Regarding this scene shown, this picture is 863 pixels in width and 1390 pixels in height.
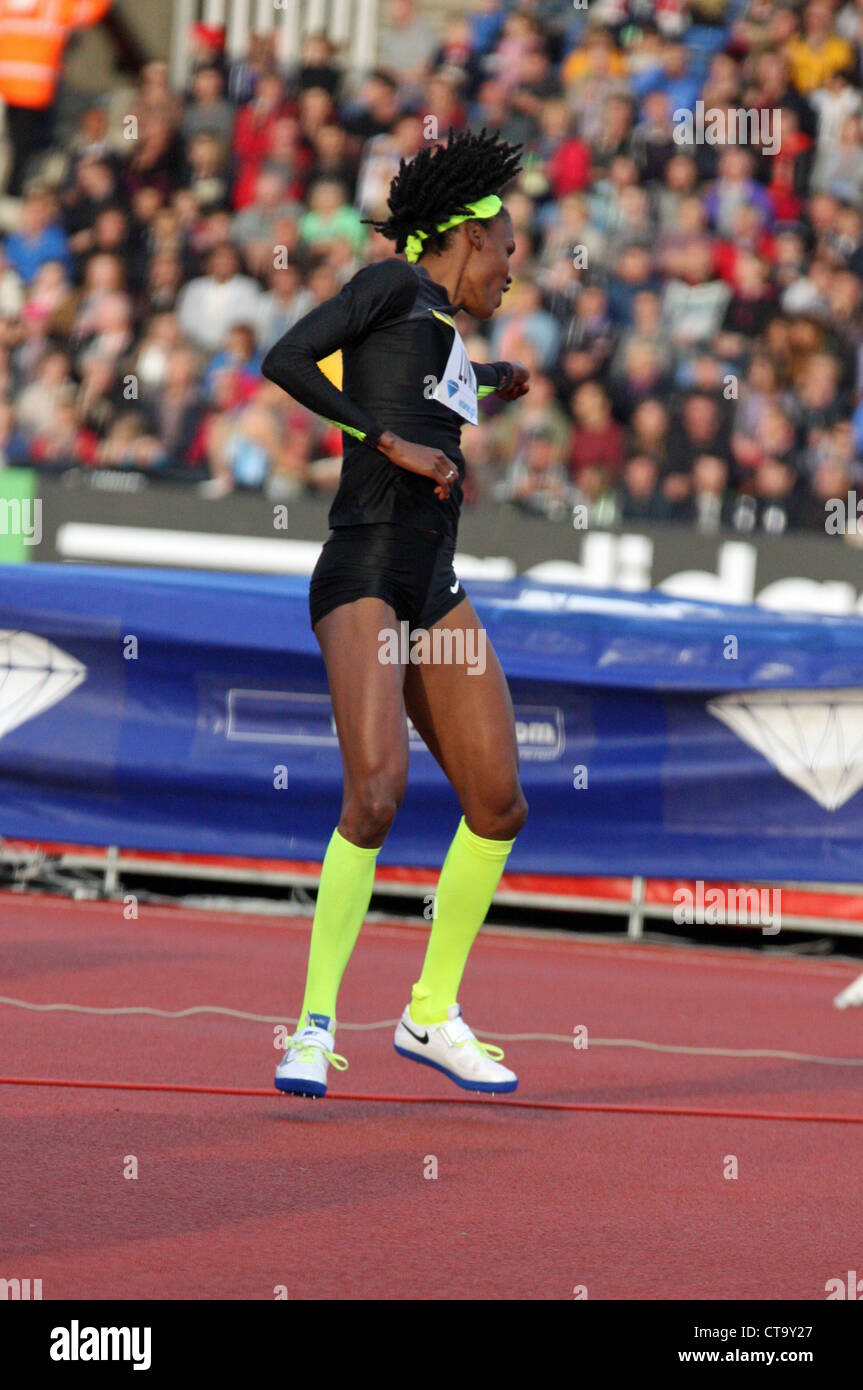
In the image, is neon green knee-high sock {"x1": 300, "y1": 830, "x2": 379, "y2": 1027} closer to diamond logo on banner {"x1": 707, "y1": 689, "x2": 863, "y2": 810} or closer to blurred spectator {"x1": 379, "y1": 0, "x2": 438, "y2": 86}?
diamond logo on banner {"x1": 707, "y1": 689, "x2": 863, "y2": 810}

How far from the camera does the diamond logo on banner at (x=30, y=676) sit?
8.35m

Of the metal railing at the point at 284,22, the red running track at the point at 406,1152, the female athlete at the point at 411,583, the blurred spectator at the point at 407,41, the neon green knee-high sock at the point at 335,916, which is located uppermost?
the metal railing at the point at 284,22

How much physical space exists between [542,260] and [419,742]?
536cm

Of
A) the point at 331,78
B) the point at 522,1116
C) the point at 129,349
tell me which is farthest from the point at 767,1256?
the point at 331,78

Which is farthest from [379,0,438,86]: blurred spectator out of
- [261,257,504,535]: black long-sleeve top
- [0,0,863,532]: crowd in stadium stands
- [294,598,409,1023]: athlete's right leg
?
[294,598,409,1023]: athlete's right leg

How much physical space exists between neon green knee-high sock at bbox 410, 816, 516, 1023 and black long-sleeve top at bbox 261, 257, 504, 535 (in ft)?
2.61

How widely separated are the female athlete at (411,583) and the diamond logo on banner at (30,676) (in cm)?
391

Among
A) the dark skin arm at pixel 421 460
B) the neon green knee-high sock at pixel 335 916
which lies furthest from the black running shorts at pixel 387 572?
the neon green knee-high sock at pixel 335 916

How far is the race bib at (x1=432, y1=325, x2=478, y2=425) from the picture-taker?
4664mm

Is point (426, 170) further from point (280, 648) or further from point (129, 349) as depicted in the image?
point (129, 349)

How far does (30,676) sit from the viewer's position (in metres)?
8.38

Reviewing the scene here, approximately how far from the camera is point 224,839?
8.49 m

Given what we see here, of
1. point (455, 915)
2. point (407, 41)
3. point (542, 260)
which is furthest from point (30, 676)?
point (407, 41)

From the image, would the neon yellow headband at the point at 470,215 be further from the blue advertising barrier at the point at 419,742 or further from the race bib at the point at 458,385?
the blue advertising barrier at the point at 419,742
